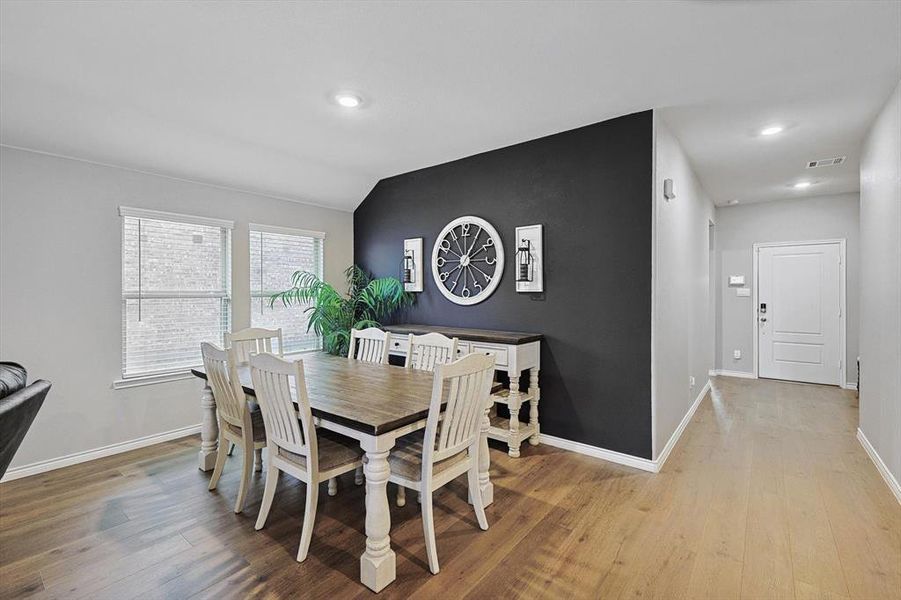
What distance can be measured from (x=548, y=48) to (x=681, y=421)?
3352 millimetres

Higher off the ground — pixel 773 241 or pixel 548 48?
pixel 548 48

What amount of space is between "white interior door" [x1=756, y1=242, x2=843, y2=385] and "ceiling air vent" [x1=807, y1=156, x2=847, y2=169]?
1877 millimetres

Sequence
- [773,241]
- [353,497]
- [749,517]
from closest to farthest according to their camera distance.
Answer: [749,517] < [353,497] < [773,241]

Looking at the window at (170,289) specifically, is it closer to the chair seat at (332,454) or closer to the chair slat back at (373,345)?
the chair slat back at (373,345)

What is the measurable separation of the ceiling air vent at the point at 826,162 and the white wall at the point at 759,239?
5.80ft

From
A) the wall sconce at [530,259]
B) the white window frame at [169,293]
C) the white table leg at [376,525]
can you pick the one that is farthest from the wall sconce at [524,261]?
the white window frame at [169,293]

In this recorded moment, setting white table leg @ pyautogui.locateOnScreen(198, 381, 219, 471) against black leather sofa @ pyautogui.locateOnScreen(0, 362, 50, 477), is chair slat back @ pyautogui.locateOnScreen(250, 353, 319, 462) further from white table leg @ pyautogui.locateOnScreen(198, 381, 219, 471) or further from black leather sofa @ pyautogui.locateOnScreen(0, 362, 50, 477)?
white table leg @ pyautogui.locateOnScreen(198, 381, 219, 471)

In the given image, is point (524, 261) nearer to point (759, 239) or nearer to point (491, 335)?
point (491, 335)

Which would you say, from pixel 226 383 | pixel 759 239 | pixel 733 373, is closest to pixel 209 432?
pixel 226 383

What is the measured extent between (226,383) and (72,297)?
70.0 inches

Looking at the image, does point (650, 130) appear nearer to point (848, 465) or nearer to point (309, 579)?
point (848, 465)

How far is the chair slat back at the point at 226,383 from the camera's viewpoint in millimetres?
2391

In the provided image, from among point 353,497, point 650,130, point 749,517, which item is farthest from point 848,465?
point 353,497

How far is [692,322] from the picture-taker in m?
4.43
